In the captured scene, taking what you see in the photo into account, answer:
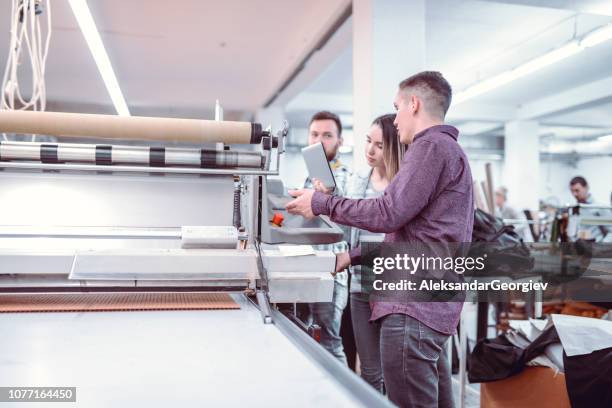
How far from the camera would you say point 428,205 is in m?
1.28

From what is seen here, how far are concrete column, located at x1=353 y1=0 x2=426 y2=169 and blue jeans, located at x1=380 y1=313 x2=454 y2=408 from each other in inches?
78.1

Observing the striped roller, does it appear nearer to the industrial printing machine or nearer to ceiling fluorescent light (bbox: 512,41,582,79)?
the industrial printing machine

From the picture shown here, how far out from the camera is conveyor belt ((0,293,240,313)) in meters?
1.35

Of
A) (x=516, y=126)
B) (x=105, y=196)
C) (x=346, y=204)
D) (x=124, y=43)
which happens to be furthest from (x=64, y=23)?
(x=516, y=126)

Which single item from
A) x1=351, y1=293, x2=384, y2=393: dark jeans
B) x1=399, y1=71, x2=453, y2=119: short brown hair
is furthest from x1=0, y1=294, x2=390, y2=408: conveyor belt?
x1=399, y1=71, x2=453, y2=119: short brown hair

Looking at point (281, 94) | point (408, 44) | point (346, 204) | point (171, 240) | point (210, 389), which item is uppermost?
point (281, 94)

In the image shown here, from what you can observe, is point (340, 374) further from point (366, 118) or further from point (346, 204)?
point (366, 118)

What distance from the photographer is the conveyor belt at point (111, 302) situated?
1346 millimetres

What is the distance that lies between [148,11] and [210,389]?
466 centimetres

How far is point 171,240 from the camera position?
1483 mm

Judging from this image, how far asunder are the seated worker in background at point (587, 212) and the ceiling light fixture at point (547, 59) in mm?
1063

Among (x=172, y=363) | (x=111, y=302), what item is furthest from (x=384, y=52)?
(x=172, y=363)

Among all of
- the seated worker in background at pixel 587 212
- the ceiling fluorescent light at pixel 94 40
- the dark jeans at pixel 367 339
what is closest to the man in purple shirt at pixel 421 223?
the dark jeans at pixel 367 339

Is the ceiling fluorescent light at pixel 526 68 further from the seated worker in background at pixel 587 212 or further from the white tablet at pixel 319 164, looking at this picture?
the white tablet at pixel 319 164
